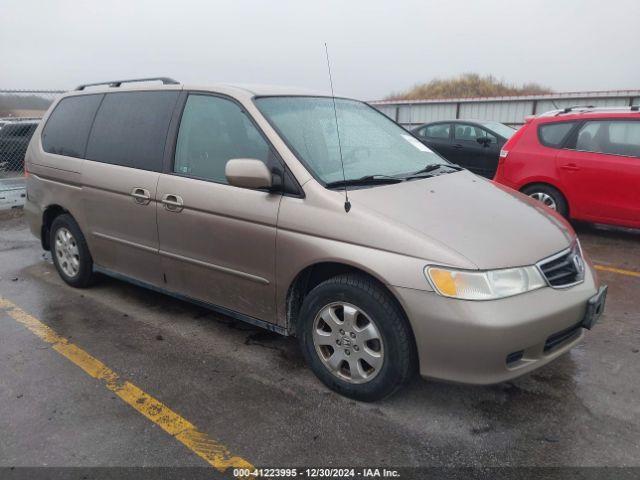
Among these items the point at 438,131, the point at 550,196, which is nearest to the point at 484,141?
the point at 438,131

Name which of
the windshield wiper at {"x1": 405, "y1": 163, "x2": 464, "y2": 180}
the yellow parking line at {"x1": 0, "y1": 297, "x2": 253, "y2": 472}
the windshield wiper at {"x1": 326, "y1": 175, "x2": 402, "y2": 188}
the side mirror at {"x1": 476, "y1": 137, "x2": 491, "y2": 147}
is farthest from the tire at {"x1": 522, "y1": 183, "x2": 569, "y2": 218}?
the yellow parking line at {"x1": 0, "y1": 297, "x2": 253, "y2": 472}

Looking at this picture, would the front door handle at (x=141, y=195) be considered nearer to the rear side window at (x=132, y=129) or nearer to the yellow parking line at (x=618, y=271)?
the rear side window at (x=132, y=129)

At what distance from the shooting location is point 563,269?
2.85 metres

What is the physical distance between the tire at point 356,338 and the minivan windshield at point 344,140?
67 centimetres

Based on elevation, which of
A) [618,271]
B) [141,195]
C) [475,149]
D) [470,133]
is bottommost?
[618,271]

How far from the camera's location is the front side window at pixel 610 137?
238 inches

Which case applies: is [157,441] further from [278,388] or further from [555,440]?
[555,440]

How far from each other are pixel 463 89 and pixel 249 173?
32.0 meters

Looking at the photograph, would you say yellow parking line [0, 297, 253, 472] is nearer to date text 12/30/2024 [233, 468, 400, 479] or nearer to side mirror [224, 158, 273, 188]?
date text 12/30/2024 [233, 468, 400, 479]

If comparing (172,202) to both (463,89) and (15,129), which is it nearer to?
(15,129)

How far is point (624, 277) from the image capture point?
5.02 m

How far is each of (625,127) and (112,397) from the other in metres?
6.04

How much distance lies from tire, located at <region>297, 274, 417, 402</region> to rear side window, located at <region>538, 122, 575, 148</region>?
4850mm

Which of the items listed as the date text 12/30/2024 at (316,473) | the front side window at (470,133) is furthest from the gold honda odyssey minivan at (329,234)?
the front side window at (470,133)
